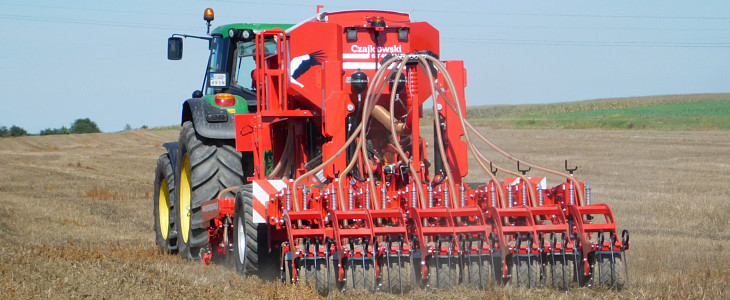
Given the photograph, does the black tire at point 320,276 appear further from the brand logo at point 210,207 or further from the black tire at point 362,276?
the brand logo at point 210,207

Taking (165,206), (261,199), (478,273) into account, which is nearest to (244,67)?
(165,206)

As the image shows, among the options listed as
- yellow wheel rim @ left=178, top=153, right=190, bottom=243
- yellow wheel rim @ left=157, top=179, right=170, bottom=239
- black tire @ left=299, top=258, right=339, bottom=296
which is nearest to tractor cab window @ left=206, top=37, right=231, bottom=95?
yellow wheel rim @ left=178, top=153, right=190, bottom=243

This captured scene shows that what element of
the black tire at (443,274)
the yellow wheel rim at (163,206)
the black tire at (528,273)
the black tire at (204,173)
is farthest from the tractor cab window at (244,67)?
the black tire at (528,273)

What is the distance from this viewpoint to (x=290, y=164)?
25.2ft

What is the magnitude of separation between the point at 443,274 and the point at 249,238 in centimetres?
157

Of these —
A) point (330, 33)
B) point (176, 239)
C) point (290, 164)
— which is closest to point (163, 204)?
point (176, 239)

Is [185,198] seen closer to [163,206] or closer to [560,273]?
[163,206]

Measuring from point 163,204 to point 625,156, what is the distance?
16.1 meters

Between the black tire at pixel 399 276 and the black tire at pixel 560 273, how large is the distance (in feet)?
3.12

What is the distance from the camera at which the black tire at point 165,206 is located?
920 centimetres

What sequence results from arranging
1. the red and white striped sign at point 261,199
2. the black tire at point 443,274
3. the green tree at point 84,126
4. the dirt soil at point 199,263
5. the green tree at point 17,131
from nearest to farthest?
the dirt soil at point 199,263 → the black tire at point 443,274 → the red and white striped sign at point 261,199 → the green tree at point 17,131 → the green tree at point 84,126

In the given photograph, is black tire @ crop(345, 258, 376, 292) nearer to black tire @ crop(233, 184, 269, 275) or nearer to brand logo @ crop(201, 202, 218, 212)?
black tire @ crop(233, 184, 269, 275)

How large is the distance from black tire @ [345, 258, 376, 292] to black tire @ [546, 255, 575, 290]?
121cm

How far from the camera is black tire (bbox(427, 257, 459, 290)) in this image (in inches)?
232
